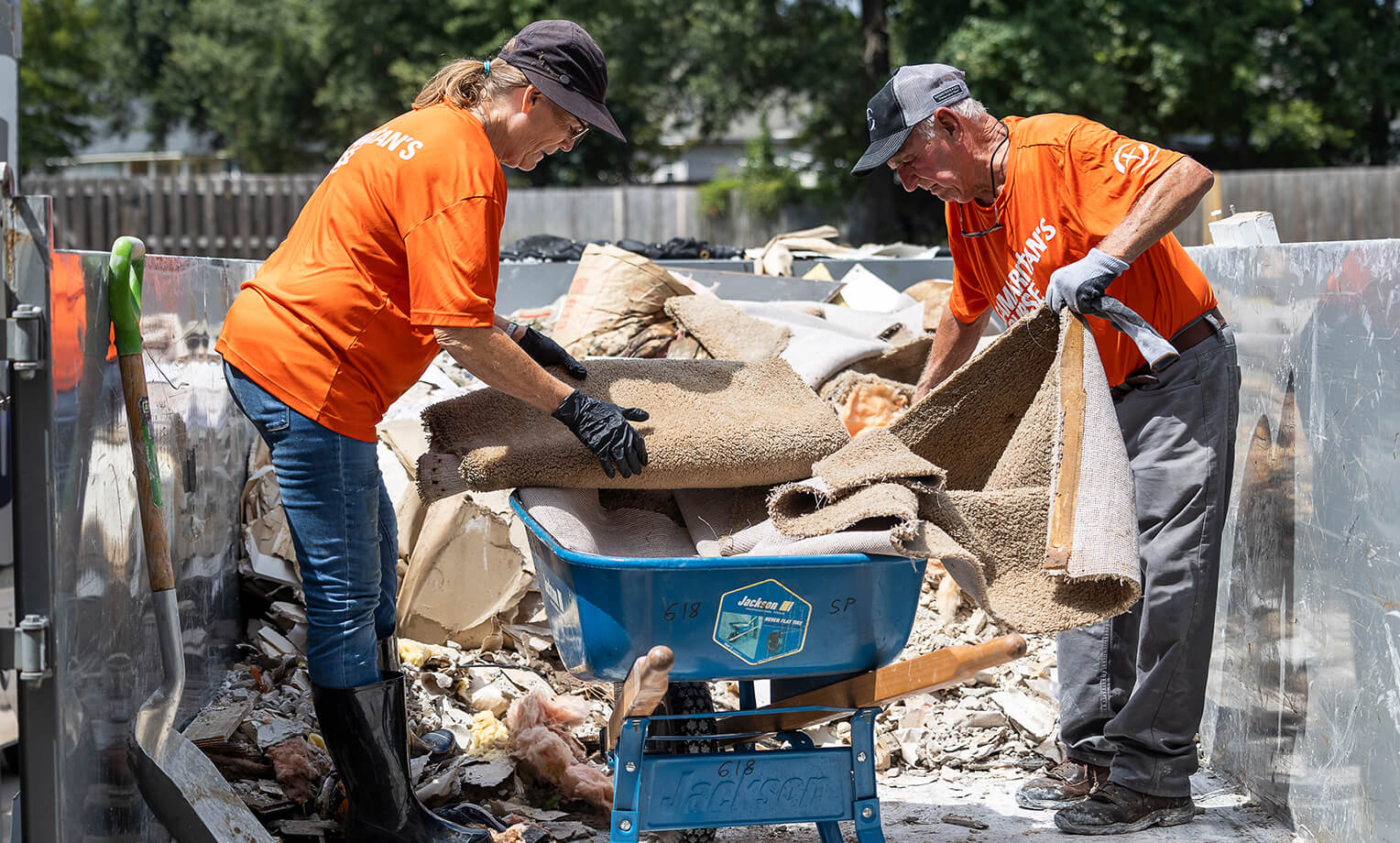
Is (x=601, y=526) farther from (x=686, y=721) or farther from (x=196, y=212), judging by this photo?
(x=196, y=212)

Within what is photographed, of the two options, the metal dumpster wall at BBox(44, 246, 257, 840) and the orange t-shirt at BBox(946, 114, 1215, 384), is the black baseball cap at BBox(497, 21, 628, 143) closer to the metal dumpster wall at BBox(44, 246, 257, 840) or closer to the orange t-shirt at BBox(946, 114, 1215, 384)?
the metal dumpster wall at BBox(44, 246, 257, 840)

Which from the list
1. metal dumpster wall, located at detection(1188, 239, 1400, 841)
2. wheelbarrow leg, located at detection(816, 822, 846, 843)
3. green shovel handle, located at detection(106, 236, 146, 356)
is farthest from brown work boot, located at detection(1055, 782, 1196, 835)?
green shovel handle, located at detection(106, 236, 146, 356)

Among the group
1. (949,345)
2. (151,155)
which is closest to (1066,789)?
(949,345)

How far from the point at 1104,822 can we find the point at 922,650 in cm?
118

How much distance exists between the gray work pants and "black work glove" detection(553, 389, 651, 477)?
1.29 metres

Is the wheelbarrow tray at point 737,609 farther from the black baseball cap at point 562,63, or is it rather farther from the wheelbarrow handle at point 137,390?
the black baseball cap at point 562,63

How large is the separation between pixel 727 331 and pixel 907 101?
178cm

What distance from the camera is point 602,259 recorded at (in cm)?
527

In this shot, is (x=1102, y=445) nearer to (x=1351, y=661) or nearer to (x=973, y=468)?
(x=973, y=468)

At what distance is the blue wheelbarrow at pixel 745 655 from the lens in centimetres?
216

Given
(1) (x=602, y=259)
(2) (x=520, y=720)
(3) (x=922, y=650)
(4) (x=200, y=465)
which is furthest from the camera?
(1) (x=602, y=259)

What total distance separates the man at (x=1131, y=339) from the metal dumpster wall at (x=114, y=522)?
1.69 metres

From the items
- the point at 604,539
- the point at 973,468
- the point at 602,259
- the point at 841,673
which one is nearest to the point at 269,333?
the point at 604,539

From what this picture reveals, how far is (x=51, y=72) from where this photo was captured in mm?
25641
